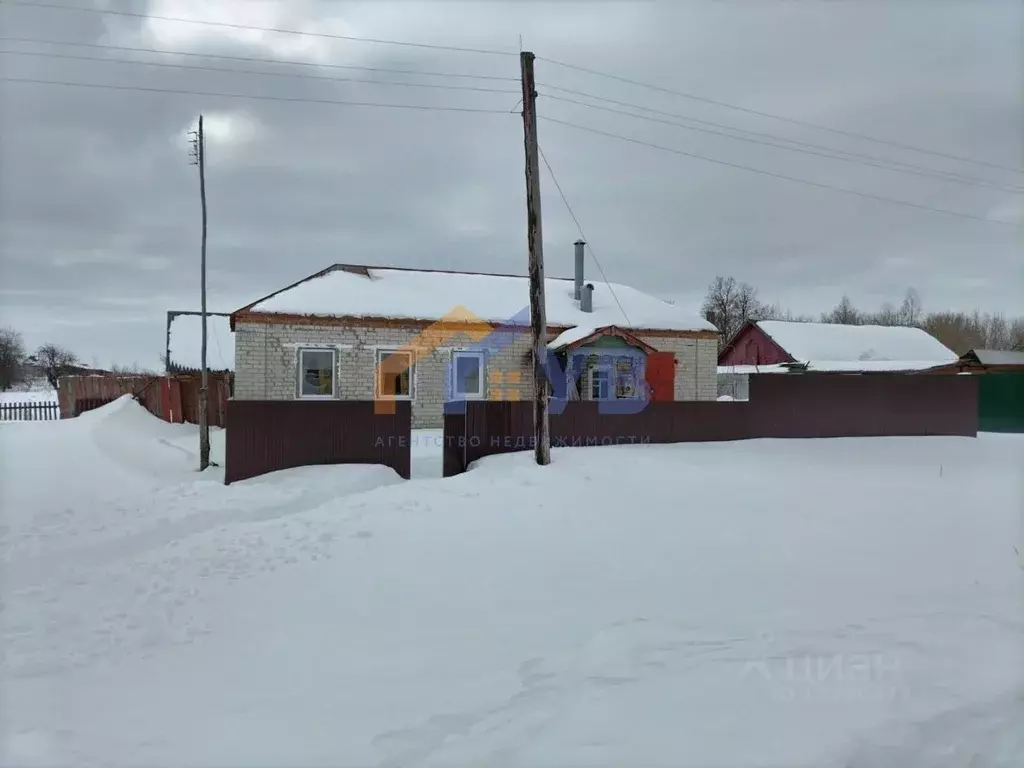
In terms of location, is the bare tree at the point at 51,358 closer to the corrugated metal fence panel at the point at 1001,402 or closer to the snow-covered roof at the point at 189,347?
the snow-covered roof at the point at 189,347

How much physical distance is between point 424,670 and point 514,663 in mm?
494

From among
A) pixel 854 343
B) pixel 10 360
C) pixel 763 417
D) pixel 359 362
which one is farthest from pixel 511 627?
pixel 10 360

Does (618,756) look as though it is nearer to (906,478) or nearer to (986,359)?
(906,478)

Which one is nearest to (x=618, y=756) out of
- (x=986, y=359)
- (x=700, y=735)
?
(x=700, y=735)

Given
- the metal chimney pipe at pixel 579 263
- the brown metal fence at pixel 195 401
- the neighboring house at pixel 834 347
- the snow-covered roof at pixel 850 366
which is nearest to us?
the brown metal fence at pixel 195 401

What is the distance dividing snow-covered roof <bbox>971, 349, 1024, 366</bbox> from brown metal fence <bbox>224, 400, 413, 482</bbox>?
20.3 metres

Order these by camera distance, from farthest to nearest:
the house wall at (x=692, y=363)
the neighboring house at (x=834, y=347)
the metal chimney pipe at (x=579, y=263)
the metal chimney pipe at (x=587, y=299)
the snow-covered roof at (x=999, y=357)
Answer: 1. the neighboring house at (x=834, y=347)
2. the metal chimney pipe at (x=579, y=263)
3. the snow-covered roof at (x=999, y=357)
4. the metal chimney pipe at (x=587, y=299)
5. the house wall at (x=692, y=363)

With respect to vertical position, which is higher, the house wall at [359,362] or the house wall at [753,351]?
the house wall at [753,351]

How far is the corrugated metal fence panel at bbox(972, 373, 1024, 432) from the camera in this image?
18.9 meters

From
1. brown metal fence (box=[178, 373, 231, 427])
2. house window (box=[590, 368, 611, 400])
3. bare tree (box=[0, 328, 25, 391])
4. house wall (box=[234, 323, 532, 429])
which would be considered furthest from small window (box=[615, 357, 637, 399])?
bare tree (box=[0, 328, 25, 391])

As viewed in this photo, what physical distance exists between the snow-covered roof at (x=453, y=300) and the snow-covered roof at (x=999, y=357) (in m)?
9.16

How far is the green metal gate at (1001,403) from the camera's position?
61.9 feet

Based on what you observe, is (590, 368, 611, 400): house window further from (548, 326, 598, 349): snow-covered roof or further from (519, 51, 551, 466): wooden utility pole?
(519, 51, 551, 466): wooden utility pole

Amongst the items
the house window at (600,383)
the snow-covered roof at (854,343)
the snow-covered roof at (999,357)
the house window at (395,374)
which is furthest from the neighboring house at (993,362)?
the house window at (395,374)
